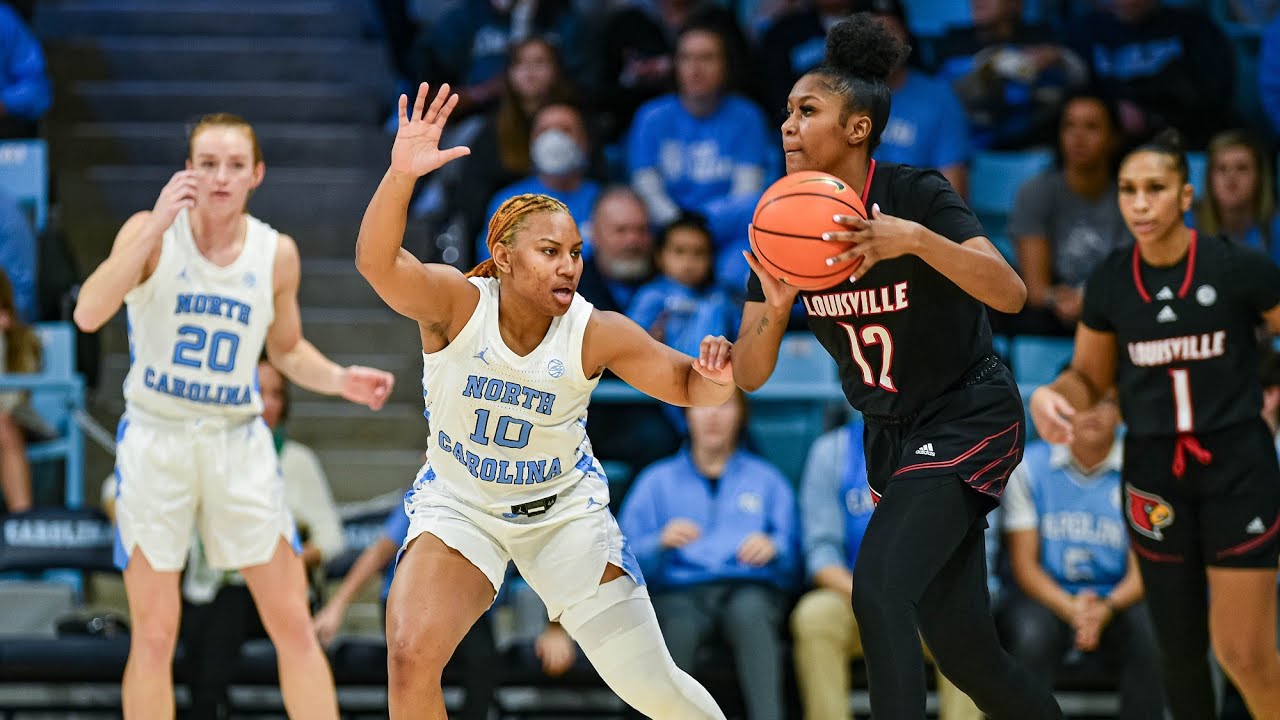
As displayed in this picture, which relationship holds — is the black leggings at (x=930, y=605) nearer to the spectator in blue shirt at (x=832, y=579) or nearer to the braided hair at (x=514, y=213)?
the braided hair at (x=514, y=213)

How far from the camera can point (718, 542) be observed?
20.4 feet

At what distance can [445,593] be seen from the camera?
394 centimetres

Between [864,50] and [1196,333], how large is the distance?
1592 millimetres

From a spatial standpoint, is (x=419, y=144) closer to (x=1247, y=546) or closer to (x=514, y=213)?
(x=514, y=213)

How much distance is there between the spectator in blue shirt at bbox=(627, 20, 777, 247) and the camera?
25.3 ft

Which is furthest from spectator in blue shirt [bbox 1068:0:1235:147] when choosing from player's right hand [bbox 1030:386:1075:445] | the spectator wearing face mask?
player's right hand [bbox 1030:386:1075:445]

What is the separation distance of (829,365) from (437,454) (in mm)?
3011

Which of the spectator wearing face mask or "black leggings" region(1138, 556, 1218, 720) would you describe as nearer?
"black leggings" region(1138, 556, 1218, 720)

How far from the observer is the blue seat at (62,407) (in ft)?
22.0

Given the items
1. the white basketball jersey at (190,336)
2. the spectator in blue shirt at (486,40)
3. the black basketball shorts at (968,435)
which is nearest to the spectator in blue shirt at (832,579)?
the black basketball shorts at (968,435)

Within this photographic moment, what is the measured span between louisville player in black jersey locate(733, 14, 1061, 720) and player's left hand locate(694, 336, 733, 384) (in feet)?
0.19

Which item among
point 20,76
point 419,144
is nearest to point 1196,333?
point 419,144

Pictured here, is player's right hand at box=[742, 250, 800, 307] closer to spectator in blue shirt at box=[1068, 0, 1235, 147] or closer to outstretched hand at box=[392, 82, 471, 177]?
outstretched hand at box=[392, 82, 471, 177]

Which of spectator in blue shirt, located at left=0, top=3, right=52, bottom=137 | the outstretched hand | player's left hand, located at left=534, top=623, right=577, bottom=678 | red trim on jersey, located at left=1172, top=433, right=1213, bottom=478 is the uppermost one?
spectator in blue shirt, located at left=0, top=3, right=52, bottom=137
